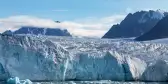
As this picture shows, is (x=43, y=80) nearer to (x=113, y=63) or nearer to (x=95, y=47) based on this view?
(x=113, y=63)

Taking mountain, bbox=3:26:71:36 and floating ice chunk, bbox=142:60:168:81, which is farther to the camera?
mountain, bbox=3:26:71:36

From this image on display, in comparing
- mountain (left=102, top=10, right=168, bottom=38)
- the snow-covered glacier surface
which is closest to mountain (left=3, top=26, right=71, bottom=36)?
mountain (left=102, top=10, right=168, bottom=38)

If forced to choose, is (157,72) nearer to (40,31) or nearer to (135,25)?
(40,31)

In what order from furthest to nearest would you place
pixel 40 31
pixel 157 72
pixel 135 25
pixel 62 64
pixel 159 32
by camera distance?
pixel 135 25 → pixel 40 31 → pixel 159 32 → pixel 157 72 → pixel 62 64

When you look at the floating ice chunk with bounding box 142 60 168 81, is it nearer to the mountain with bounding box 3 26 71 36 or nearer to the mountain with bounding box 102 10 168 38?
the mountain with bounding box 3 26 71 36

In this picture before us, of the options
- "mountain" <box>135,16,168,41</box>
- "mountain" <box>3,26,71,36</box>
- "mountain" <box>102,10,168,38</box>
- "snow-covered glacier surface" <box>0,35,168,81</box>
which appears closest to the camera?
"snow-covered glacier surface" <box>0,35,168,81</box>

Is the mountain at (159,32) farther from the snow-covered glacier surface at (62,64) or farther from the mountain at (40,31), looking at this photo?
the snow-covered glacier surface at (62,64)

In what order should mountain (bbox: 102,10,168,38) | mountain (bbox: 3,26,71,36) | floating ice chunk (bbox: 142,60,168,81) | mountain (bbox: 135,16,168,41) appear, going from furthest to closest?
mountain (bbox: 102,10,168,38)
mountain (bbox: 3,26,71,36)
mountain (bbox: 135,16,168,41)
floating ice chunk (bbox: 142,60,168,81)

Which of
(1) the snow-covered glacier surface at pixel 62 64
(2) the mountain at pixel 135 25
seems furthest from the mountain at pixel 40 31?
(1) the snow-covered glacier surface at pixel 62 64

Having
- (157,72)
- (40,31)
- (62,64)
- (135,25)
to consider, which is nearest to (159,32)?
(135,25)
